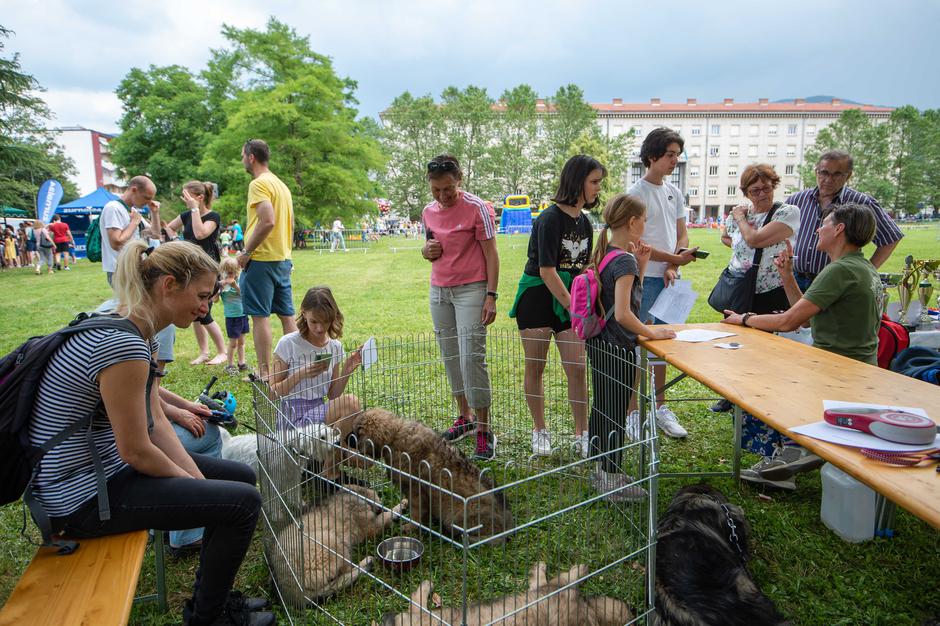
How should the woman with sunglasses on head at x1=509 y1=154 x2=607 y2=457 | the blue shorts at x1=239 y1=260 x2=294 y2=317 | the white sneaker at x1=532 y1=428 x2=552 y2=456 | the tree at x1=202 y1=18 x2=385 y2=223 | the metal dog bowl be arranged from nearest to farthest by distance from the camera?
1. the metal dog bowl
2. the woman with sunglasses on head at x1=509 y1=154 x2=607 y2=457
3. the white sneaker at x1=532 y1=428 x2=552 y2=456
4. the blue shorts at x1=239 y1=260 x2=294 y2=317
5. the tree at x1=202 y1=18 x2=385 y2=223

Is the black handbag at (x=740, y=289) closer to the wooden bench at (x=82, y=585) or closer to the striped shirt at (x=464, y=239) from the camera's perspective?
the striped shirt at (x=464, y=239)

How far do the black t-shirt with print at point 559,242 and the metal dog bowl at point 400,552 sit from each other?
1.92 m

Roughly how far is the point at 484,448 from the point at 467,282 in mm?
1203

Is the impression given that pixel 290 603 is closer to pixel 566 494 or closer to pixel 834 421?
pixel 566 494

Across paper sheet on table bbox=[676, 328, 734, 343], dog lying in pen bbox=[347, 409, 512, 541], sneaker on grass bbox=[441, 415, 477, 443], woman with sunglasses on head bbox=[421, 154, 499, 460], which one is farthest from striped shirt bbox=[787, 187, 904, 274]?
dog lying in pen bbox=[347, 409, 512, 541]

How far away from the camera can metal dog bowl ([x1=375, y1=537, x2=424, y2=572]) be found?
8.47 ft

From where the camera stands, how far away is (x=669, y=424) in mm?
4496

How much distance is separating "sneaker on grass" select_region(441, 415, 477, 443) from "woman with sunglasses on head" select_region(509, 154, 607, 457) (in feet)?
1.65

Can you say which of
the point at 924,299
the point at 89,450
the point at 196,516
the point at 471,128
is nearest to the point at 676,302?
the point at 924,299

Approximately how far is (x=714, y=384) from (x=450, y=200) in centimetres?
226

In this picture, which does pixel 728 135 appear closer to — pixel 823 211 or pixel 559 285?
pixel 823 211

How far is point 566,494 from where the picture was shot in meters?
3.28

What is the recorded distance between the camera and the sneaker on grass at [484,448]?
12.8ft

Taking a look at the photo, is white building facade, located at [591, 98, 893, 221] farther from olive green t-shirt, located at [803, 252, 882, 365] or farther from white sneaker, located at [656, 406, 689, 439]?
olive green t-shirt, located at [803, 252, 882, 365]
